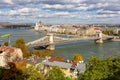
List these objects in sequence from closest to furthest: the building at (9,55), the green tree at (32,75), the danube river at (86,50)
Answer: the green tree at (32,75)
the building at (9,55)
the danube river at (86,50)

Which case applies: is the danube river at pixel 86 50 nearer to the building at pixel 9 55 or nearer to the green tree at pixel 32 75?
the building at pixel 9 55

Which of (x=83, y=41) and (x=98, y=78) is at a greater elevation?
(x=98, y=78)

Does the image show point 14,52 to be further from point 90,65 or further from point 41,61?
point 90,65

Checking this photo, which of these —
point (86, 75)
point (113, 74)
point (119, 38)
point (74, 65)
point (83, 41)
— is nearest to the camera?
point (86, 75)

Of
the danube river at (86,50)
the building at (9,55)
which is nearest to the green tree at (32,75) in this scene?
the building at (9,55)

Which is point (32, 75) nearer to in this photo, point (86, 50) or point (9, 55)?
point (9, 55)

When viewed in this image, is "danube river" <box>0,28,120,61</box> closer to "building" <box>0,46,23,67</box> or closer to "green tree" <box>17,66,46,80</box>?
"building" <box>0,46,23,67</box>

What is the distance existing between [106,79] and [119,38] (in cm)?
3493

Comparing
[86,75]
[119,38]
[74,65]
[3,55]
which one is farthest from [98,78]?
[119,38]

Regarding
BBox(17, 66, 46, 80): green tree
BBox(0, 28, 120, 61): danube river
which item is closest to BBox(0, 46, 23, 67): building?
BBox(0, 28, 120, 61): danube river

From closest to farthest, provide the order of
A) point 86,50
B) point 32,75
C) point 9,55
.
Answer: point 32,75
point 9,55
point 86,50

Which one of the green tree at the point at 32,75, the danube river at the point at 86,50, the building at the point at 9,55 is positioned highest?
the green tree at the point at 32,75

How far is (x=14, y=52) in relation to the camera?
14.5 metres

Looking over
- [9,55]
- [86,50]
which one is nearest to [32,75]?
[9,55]
